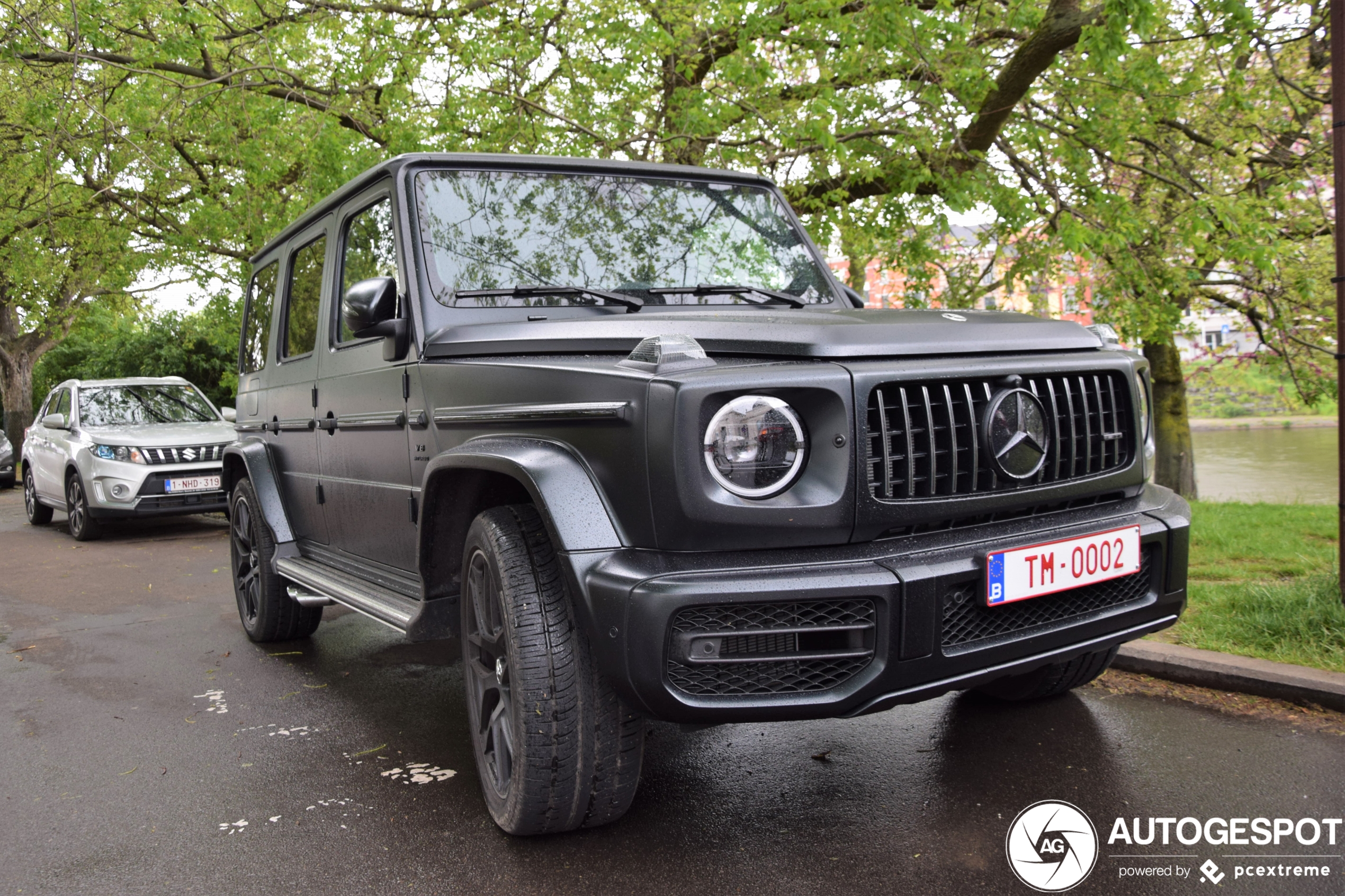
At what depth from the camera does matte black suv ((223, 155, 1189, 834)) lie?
7.74 ft

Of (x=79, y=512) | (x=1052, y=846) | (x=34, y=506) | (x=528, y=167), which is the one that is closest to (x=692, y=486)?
(x=1052, y=846)

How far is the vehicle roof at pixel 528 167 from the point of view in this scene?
363 cm

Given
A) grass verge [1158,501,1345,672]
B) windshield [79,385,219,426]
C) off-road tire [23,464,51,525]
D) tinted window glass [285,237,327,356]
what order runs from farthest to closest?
off-road tire [23,464,51,525], windshield [79,385,219,426], tinted window glass [285,237,327,356], grass verge [1158,501,1345,672]

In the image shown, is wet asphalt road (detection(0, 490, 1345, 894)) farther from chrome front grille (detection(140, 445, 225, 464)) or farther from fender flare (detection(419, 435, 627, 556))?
chrome front grille (detection(140, 445, 225, 464))

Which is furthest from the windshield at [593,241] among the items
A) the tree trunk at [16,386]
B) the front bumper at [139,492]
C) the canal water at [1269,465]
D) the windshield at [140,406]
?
the tree trunk at [16,386]

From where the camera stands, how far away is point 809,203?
30.1ft

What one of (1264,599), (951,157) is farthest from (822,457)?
(951,157)

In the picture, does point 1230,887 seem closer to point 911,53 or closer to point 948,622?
point 948,622

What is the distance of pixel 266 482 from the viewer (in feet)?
16.7

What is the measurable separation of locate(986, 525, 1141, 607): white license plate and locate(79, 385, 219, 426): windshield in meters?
10.3

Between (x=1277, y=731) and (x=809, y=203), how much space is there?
6482 millimetres

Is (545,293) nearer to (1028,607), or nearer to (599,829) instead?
(599,829)

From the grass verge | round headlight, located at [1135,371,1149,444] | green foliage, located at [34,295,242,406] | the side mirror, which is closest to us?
round headlight, located at [1135,371,1149,444]

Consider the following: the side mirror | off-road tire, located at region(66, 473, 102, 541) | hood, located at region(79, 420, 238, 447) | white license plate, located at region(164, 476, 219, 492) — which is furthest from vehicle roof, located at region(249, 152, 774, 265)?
off-road tire, located at region(66, 473, 102, 541)
